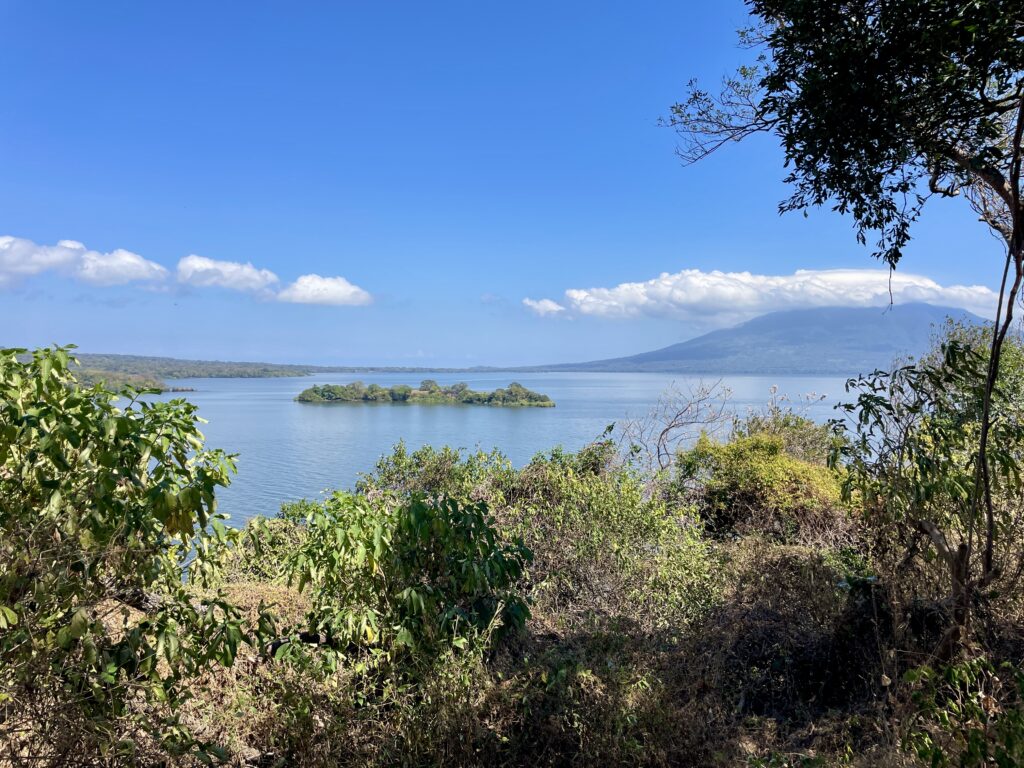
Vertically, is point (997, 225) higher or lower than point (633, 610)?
higher

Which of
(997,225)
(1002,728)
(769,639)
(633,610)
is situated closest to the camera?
(1002,728)

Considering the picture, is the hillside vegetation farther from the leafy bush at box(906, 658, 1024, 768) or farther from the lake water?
the lake water

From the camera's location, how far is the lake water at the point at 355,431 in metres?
12.2

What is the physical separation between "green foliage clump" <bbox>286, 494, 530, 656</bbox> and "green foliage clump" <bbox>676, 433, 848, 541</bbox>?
223 inches

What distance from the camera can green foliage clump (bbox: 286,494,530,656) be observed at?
3.70 meters

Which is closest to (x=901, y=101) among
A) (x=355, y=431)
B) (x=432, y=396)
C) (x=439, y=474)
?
(x=439, y=474)

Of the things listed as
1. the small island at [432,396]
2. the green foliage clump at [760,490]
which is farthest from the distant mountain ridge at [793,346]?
the green foliage clump at [760,490]

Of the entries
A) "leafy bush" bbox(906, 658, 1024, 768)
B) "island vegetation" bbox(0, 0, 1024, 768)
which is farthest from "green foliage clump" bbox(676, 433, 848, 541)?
"leafy bush" bbox(906, 658, 1024, 768)

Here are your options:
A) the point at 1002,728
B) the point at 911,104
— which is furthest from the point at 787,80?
the point at 1002,728

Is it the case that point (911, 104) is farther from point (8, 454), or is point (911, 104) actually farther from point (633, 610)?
point (8, 454)

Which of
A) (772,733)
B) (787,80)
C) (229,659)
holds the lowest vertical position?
(772,733)

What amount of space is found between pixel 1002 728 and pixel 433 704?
90.4 inches

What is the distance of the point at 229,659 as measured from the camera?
2633mm

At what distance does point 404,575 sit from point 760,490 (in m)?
7.40
